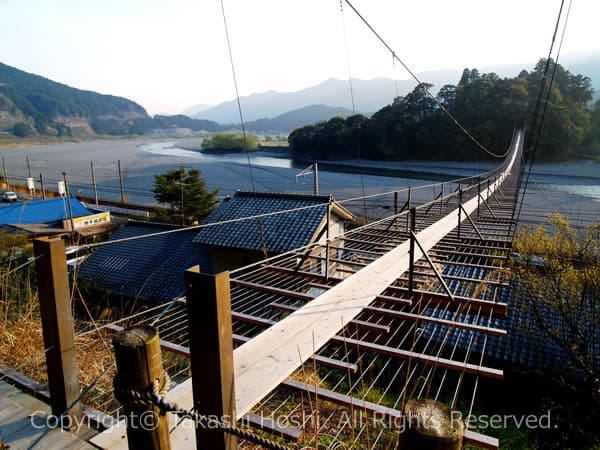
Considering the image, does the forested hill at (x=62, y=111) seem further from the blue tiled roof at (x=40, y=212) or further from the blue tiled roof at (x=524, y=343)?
the blue tiled roof at (x=524, y=343)

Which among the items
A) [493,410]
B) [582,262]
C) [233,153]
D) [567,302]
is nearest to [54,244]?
[493,410]

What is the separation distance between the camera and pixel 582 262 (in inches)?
343

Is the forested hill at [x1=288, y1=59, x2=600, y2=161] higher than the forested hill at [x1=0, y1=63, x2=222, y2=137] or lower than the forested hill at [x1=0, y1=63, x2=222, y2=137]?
lower

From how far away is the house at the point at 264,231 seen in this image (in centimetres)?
832

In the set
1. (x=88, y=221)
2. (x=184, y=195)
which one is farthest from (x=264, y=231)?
(x=88, y=221)

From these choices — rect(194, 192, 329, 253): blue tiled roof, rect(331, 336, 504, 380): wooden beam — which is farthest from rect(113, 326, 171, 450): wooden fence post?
rect(194, 192, 329, 253): blue tiled roof

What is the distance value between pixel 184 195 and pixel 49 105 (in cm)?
10410

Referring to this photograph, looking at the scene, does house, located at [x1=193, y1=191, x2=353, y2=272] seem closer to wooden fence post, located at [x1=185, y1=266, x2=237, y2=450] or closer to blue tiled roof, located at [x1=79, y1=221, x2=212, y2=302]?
blue tiled roof, located at [x1=79, y1=221, x2=212, y2=302]

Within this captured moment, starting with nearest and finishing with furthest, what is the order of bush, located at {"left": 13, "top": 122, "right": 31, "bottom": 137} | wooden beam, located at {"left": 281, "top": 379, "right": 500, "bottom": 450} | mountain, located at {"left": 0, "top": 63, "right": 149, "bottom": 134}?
wooden beam, located at {"left": 281, "top": 379, "right": 500, "bottom": 450}
bush, located at {"left": 13, "top": 122, "right": 31, "bottom": 137}
mountain, located at {"left": 0, "top": 63, "right": 149, "bottom": 134}

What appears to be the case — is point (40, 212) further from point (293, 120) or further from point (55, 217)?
point (293, 120)

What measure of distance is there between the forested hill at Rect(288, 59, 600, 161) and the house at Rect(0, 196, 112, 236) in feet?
61.6

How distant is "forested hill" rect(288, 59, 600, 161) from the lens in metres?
30.7

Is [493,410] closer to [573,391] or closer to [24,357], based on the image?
[573,391]

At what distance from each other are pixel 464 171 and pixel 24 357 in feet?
111
